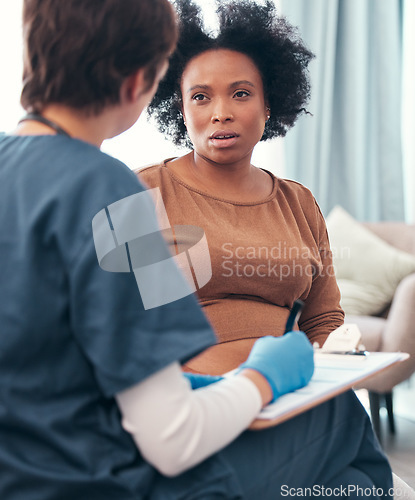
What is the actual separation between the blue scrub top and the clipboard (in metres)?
0.14

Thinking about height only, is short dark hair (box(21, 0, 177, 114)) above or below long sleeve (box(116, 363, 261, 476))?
above

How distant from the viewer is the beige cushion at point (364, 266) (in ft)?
8.91

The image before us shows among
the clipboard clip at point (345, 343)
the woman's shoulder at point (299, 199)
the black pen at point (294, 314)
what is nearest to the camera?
the black pen at point (294, 314)

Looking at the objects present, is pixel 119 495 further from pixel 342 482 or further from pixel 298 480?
pixel 342 482

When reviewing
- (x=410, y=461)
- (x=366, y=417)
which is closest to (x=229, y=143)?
(x=366, y=417)

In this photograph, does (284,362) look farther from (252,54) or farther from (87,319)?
(252,54)

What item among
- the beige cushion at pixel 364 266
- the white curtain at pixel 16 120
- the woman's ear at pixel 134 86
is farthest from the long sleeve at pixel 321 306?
the beige cushion at pixel 364 266

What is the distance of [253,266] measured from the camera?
1299mm

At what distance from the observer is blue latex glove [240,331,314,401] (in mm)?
758

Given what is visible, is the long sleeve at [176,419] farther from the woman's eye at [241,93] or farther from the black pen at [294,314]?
the woman's eye at [241,93]

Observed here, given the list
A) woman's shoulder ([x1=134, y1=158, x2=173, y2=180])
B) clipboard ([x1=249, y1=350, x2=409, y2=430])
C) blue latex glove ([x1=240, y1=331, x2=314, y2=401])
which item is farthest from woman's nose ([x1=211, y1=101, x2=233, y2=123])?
blue latex glove ([x1=240, y1=331, x2=314, y2=401])

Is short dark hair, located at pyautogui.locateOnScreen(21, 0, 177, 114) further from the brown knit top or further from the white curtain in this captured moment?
the white curtain

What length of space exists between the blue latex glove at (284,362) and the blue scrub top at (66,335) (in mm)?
138

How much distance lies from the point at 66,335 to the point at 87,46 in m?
0.31
